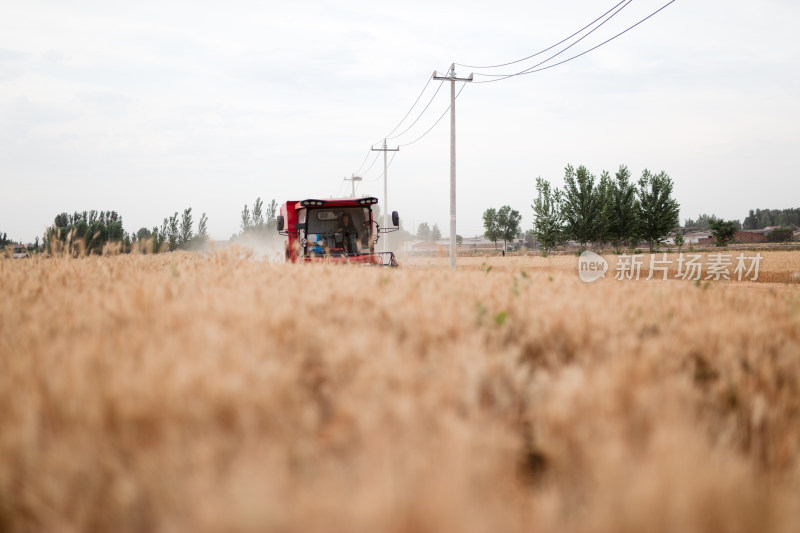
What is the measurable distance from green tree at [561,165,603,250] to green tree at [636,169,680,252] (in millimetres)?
7172

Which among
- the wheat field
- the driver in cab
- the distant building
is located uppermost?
the distant building

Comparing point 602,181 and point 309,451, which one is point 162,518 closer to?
point 309,451

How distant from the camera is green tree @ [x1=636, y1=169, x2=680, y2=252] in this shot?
6525 centimetres

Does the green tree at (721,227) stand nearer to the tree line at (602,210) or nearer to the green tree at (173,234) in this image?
the tree line at (602,210)

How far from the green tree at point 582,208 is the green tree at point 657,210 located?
282 inches

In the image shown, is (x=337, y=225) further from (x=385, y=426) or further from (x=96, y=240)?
(x=96, y=240)

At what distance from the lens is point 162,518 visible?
112 cm

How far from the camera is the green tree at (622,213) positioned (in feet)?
207

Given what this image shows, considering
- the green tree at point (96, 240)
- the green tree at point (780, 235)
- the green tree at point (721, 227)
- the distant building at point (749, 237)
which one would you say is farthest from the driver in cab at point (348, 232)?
the distant building at point (749, 237)

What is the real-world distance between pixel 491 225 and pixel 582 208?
131ft

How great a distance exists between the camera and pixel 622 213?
208ft

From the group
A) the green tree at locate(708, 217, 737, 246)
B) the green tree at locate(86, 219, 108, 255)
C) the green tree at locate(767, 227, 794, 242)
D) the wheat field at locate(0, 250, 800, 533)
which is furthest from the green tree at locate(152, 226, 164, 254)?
the green tree at locate(767, 227, 794, 242)

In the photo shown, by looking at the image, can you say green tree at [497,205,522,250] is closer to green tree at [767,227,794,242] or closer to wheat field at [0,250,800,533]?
green tree at [767,227,794,242]

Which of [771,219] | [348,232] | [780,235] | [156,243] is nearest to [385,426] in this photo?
[348,232]
